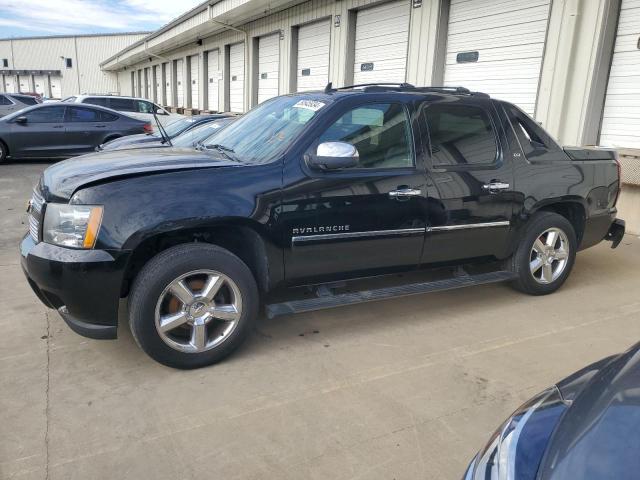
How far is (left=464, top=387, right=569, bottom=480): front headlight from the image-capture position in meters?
1.51

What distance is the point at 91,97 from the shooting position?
17.4 meters

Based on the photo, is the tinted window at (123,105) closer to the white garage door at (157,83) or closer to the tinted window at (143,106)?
the tinted window at (143,106)

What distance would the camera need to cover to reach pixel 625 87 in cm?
774

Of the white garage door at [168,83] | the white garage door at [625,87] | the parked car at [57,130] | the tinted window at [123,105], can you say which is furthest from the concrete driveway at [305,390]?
the white garage door at [168,83]

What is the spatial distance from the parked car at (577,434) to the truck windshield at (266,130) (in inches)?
96.9

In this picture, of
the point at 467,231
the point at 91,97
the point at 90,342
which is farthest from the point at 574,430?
the point at 91,97

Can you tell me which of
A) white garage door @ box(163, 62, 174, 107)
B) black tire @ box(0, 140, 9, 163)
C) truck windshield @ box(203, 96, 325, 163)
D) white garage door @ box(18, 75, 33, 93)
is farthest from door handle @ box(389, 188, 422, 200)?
white garage door @ box(18, 75, 33, 93)

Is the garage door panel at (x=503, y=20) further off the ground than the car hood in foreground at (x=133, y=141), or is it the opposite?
the garage door panel at (x=503, y=20)

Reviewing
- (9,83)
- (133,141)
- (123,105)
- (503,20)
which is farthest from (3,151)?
(9,83)

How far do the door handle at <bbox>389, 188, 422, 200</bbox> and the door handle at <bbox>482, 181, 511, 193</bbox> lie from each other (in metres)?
0.70

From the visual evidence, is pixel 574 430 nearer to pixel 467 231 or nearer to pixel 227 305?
pixel 227 305

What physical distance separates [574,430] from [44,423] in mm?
2673

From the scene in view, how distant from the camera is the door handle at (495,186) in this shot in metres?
4.37

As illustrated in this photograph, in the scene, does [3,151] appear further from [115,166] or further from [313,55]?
[115,166]
